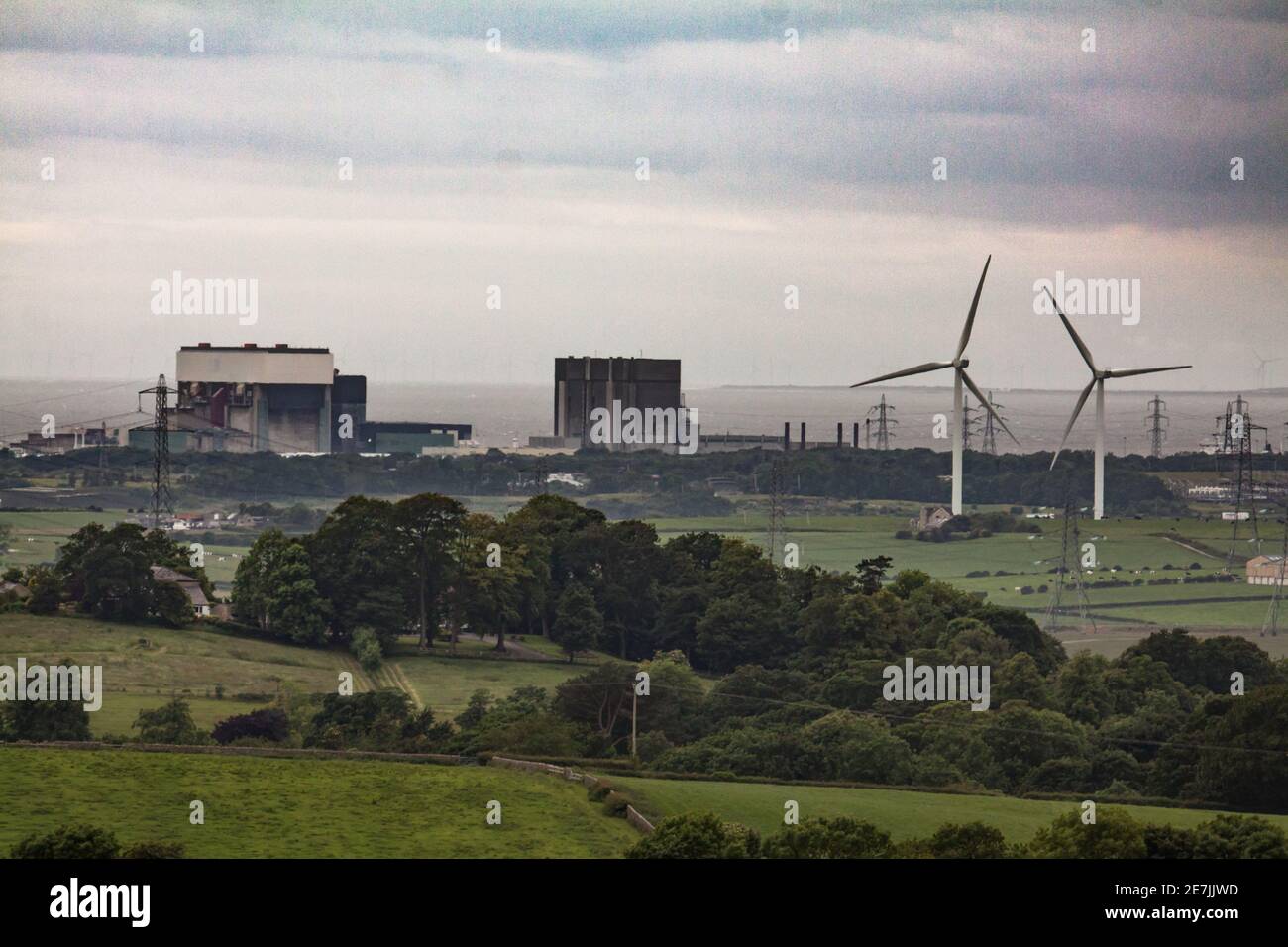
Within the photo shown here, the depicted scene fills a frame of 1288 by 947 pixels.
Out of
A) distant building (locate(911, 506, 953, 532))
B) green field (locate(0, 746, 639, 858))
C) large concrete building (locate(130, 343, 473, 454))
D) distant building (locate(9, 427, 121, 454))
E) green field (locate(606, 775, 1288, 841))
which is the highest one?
large concrete building (locate(130, 343, 473, 454))

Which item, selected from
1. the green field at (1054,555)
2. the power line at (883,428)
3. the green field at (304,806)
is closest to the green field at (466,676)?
the green field at (304,806)

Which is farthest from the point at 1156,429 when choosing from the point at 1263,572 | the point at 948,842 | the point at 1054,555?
the point at 948,842

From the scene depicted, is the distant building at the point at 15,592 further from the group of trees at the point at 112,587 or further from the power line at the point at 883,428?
the power line at the point at 883,428

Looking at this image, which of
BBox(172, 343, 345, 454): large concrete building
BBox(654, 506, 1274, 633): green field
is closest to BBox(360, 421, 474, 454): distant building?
BBox(172, 343, 345, 454): large concrete building

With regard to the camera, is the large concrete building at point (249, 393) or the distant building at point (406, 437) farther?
the distant building at point (406, 437)

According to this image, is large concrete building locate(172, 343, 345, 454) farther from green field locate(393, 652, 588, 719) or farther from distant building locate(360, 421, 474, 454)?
green field locate(393, 652, 588, 719)
